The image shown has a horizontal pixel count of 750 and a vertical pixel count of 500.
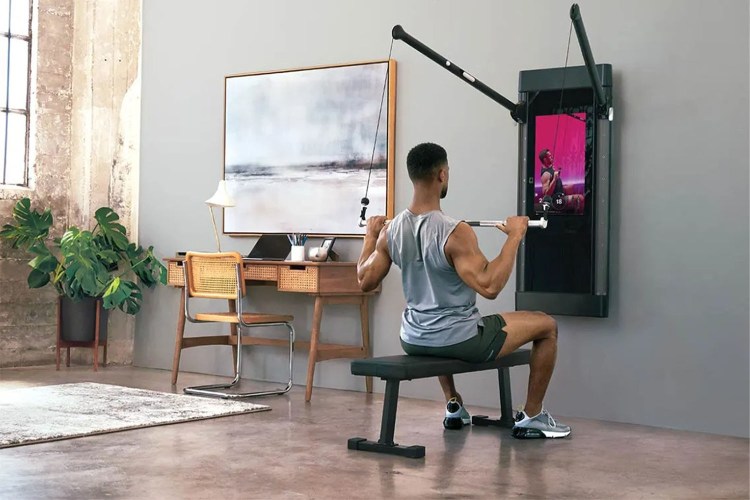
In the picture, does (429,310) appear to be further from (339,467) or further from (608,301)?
(608,301)

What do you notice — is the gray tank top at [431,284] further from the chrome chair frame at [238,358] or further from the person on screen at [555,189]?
the chrome chair frame at [238,358]

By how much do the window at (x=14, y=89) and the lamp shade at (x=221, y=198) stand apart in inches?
68.5

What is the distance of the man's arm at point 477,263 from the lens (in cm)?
458

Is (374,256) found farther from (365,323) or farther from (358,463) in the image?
(365,323)

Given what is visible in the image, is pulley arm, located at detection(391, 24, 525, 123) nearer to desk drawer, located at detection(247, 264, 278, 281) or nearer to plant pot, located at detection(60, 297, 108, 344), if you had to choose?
desk drawer, located at detection(247, 264, 278, 281)

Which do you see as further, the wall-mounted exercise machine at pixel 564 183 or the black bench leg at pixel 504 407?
the wall-mounted exercise machine at pixel 564 183

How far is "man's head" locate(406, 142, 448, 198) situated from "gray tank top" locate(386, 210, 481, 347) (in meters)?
0.15

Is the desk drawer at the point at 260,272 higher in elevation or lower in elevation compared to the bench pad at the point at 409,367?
higher

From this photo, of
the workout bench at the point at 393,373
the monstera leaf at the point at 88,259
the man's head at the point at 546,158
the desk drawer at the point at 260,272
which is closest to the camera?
the workout bench at the point at 393,373

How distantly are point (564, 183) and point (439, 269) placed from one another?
139 centimetres

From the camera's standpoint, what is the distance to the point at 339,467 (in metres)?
4.32

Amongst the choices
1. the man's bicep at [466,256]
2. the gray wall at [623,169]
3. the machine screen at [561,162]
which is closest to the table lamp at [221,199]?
the gray wall at [623,169]

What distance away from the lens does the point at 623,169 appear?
19.0 ft

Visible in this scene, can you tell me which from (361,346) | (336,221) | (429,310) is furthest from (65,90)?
(429,310)
